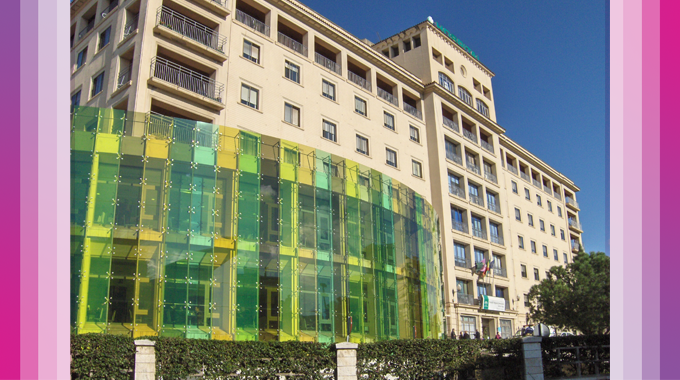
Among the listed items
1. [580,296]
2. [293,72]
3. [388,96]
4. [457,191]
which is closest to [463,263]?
[457,191]

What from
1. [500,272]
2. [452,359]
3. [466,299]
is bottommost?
[466,299]

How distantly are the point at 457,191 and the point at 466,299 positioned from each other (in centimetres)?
971

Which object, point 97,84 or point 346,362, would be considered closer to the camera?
point 346,362

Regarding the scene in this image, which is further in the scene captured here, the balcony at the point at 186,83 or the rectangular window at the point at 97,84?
the rectangular window at the point at 97,84

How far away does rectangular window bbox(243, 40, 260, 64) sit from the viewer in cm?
3159

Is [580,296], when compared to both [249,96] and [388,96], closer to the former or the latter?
[388,96]

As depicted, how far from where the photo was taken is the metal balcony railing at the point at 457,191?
152ft

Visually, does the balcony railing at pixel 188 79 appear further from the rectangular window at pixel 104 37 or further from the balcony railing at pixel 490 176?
the balcony railing at pixel 490 176

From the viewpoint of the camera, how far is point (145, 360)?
14.1 metres

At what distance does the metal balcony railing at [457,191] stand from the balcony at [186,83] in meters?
24.7

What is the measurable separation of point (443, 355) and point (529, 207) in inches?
1917

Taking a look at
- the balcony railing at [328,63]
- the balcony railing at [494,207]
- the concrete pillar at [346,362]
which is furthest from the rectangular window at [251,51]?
the balcony railing at [494,207]
